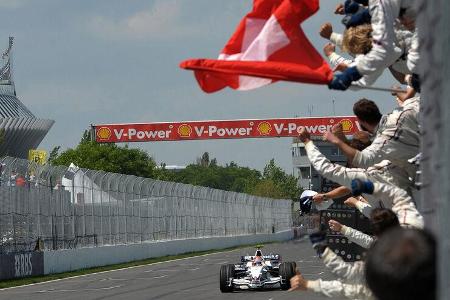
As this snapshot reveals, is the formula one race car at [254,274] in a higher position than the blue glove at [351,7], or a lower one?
lower

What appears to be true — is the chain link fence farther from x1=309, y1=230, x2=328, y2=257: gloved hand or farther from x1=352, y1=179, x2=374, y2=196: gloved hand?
x1=309, y1=230, x2=328, y2=257: gloved hand

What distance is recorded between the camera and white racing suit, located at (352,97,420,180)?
747 centimetres

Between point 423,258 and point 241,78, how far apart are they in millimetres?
3666

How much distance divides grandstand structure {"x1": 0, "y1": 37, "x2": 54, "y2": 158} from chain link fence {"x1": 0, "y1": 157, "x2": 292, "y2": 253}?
2599cm

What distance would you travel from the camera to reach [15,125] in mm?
93625

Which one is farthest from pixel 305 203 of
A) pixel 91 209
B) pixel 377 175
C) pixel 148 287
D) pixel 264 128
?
pixel 264 128

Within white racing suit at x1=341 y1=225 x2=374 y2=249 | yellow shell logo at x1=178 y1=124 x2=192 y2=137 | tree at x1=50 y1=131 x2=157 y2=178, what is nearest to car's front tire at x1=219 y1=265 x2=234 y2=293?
white racing suit at x1=341 y1=225 x2=374 y2=249

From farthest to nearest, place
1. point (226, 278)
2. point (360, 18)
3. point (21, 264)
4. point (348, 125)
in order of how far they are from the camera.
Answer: point (348, 125) → point (21, 264) → point (226, 278) → point (360, 18)

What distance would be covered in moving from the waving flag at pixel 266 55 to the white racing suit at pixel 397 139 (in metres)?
1.06

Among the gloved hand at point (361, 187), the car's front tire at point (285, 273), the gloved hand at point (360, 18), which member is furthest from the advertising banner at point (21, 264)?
the gloved hand at point (360, 18)

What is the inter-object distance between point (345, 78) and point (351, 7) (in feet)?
4.24

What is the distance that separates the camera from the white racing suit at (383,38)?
239 inches

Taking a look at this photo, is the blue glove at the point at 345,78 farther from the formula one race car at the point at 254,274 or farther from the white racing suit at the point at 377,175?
the formula one race car at the point at 254,274

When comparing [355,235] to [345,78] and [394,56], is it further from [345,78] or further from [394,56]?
[345,78]
